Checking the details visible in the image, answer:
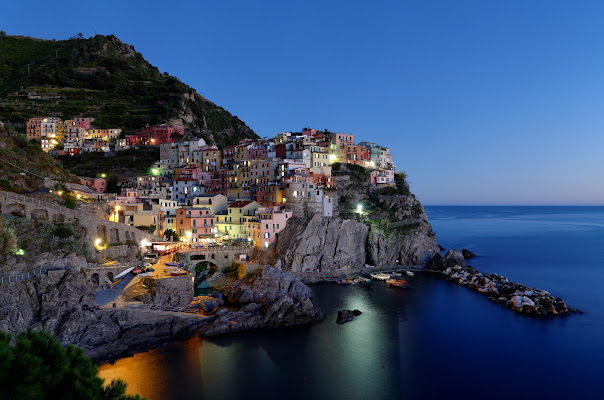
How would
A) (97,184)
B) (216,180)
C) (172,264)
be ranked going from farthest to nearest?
(216,180) → (97,184) → (172,264)

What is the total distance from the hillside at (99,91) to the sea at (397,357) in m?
57.3

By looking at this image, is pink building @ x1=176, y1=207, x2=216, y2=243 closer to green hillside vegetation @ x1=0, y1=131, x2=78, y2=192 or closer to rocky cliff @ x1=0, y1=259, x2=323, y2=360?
green hillside vegetation @ x1=0, y1=131, x2=78, y2=192

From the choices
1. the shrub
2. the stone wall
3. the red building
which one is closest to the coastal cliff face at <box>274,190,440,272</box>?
the stone wall

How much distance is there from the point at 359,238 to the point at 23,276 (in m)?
33.7

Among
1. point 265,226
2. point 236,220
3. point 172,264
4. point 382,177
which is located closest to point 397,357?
point 172,264

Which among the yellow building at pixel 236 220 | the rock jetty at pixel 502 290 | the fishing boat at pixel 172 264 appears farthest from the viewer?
the yellow building at pixel 236 220

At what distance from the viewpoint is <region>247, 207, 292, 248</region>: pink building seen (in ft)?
136

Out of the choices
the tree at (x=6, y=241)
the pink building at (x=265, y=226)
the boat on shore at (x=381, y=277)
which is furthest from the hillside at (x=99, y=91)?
the tree at (x=6, y=241)

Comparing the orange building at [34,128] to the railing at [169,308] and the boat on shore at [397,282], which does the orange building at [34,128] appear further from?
the boat on shore at [397,282]

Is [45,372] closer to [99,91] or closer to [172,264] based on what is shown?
[172,264]

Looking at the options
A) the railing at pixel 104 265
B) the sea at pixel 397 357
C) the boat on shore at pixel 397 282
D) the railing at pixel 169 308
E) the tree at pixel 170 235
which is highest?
the tree at pixel 170 235

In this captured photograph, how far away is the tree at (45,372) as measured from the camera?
6660 millimetres

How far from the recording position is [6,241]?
2430 cm

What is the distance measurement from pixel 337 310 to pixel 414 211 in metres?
27.5
